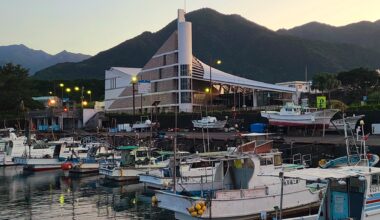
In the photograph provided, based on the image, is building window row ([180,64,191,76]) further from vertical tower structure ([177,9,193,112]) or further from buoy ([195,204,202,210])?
buoy ([195,204,202,210])

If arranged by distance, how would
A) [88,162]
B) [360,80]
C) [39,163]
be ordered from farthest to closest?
[360,80]
[39,163]
[88,162]

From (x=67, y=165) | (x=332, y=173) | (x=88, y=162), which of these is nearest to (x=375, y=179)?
(x=332, y=173)

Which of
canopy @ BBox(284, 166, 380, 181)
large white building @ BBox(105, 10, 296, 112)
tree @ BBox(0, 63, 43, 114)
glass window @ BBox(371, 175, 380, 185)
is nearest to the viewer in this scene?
canopy @ BBox(284, 166, 380, 181)

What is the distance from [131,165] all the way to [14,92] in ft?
230

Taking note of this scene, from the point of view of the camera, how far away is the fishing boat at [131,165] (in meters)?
35.6

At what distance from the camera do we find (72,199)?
29641 mm

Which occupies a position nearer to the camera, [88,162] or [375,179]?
[375,179]

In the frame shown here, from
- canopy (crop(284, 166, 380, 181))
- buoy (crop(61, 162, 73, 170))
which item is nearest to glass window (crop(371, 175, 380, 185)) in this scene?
canopy (crop(284, 166, 380, 181))

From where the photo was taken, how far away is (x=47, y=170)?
46188mm

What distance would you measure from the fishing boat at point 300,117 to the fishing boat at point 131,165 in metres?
19.6

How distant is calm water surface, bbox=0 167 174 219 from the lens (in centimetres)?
2466

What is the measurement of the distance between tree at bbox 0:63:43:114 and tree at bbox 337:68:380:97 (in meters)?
66.5

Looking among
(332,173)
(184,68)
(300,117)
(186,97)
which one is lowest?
(332,173)

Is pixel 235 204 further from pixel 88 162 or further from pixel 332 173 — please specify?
pixel 88 162
